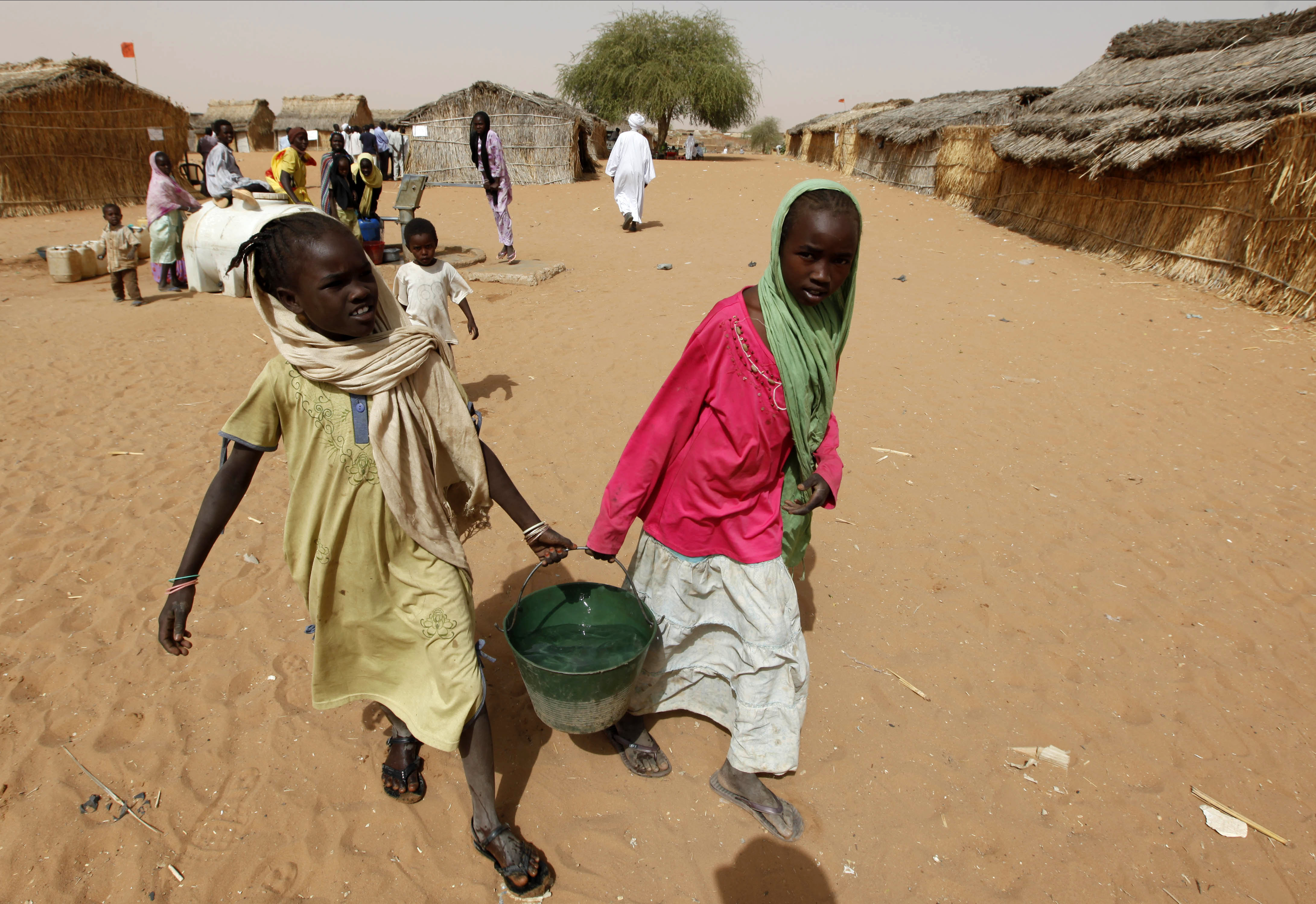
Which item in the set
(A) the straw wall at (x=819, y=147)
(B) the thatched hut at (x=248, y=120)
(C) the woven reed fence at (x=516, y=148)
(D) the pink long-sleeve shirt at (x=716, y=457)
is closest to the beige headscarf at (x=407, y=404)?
(D) the pink long-sleeve shirt at (x=716, y=457)

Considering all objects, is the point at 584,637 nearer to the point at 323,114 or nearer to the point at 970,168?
the point at 970,168

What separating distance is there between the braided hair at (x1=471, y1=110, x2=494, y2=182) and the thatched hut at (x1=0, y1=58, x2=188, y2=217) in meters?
6.72

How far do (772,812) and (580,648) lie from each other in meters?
0.80

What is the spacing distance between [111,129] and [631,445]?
18514mm

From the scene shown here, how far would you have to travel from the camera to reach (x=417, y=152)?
19.8 metres

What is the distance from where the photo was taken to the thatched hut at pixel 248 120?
31.4m

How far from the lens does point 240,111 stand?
31.8 meters

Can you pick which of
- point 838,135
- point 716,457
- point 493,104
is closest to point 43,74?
point 493,104

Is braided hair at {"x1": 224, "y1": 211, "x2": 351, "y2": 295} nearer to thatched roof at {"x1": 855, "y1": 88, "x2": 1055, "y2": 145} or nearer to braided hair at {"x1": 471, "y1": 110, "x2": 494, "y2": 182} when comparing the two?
braided hair at {"x1": 471, "y1": 110, "x2": 494, "y2": 182}

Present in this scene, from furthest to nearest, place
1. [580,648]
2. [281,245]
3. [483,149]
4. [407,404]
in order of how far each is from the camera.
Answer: [483,149] < [580,648] < [407,404] < [281,245]

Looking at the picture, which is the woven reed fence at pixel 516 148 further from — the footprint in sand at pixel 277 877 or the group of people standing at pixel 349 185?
the footprint in sand at pixel 277 877

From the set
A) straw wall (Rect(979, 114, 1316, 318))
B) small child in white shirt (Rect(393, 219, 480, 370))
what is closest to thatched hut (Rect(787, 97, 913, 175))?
straw wall (Rect(979, 114, 1316, 318))

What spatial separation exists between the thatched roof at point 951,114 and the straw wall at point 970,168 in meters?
0.88

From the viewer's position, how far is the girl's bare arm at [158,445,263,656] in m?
1.70
